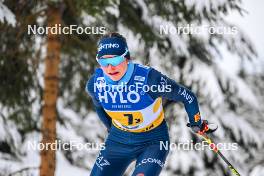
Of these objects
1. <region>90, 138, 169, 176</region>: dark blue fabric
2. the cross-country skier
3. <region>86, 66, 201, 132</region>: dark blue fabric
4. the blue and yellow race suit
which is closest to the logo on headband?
the cross-country skier

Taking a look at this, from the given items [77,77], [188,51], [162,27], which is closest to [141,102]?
[162,27]

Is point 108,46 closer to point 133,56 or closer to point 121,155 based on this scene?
point 121,155

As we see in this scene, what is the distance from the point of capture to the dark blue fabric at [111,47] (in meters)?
4.37

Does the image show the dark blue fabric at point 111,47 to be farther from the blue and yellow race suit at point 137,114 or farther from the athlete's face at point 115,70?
the blue and yellow race suit at point 137,114

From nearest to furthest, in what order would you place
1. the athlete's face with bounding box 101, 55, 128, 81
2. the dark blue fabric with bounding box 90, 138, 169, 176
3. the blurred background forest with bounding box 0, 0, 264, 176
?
the athlete's face with bounding box 101, 55, 128, 81 → the dark blue fabric with bounding box 90, 138, 169, 176 → the blurred background forest with bounding box 0, 0, 264, 176

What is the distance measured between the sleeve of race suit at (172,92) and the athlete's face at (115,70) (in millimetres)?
246

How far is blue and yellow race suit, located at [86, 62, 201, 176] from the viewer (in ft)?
14.4

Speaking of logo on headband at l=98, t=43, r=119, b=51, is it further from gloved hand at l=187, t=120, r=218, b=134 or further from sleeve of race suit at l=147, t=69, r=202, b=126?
gloved hand at l=187, t=120, r=218, b=134

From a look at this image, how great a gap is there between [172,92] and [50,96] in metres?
3.16

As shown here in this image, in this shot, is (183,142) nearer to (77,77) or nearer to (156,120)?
(77,77)

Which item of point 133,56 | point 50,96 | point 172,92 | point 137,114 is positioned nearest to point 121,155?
point 137,114

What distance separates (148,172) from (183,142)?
5.46 m

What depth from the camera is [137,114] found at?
452 cm

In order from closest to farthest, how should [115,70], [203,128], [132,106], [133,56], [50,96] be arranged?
[115,70]
[132,106]
[203,128]
[50,96]
[133,56]
